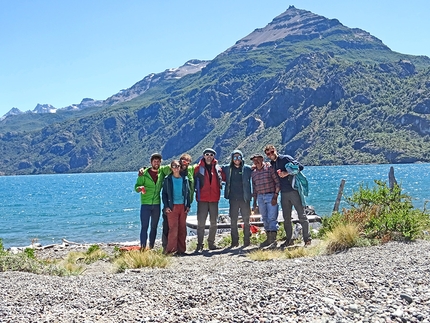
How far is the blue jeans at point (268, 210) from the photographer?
10930 mm

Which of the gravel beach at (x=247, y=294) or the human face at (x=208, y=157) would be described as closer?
the gravel beach at (x=247, y=294)

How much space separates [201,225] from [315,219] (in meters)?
7.55

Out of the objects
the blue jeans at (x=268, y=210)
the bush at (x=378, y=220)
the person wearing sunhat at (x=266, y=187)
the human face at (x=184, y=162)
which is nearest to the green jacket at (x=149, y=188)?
the human face at (x=184, y=162)

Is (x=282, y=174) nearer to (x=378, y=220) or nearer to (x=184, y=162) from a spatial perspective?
(x=184, y=162)

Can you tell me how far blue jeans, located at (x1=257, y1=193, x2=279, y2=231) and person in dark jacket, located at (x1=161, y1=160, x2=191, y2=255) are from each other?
176 centimetres

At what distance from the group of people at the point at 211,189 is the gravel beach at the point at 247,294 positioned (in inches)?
97.3

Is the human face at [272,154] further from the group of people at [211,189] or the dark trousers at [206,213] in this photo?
the dark trousers at [206,213]

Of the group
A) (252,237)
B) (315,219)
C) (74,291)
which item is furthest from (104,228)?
(74,291)

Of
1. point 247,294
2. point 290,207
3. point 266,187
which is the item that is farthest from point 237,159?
point 247,294

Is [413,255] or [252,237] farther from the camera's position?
[252,237]

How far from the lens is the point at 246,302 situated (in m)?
5.45

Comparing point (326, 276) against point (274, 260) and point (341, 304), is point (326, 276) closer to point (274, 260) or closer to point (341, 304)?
point (341, 304)

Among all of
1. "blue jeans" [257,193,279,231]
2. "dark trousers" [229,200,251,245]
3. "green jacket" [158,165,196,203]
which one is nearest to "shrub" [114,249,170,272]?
"green jacket" [158,165,196,203]

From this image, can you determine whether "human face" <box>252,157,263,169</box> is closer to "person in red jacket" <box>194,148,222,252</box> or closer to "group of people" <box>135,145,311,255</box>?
"group of people" <box>135,145,311,255</box>
